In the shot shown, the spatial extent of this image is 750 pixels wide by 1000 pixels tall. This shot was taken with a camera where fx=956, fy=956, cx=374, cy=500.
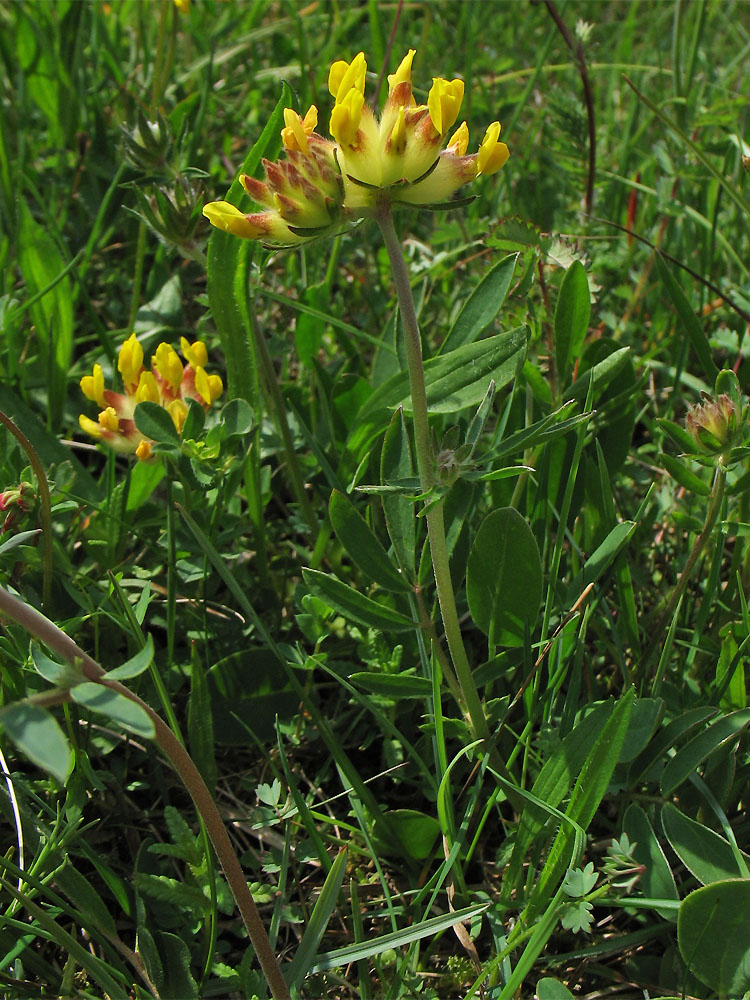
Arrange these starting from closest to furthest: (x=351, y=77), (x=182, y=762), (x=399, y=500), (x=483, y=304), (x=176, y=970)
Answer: (x=182, y=762)
(x=351, y=77)
(x=176, y=970)
(x=399, y=500)
(x=483, y=304)

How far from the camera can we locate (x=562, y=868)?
1.63m

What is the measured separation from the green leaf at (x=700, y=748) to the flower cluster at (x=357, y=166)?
1046 millimetres

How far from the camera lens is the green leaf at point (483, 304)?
2025mm

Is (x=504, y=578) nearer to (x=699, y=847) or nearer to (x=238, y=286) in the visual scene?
(x=699, y=847)

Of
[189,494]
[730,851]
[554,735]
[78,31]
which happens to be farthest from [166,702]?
[78,31]

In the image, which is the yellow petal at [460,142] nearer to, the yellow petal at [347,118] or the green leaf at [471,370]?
the yellow petal at [347,118]

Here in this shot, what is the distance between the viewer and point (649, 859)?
5.59 ft

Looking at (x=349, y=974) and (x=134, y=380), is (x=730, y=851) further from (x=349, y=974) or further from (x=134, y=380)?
(x=134, y=380)

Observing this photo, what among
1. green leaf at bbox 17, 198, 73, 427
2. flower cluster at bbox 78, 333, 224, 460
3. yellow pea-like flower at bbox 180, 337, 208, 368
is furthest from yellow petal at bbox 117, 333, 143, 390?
green leaf at bbox 17, 198, 73, 427

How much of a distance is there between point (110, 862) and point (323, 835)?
0.44 m

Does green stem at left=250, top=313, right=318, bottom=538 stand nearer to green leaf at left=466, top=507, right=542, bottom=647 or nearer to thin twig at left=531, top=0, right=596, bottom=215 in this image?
green leaf at left=466, top=507, right=542, bottom=647

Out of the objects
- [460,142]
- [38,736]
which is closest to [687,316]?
[460,142]

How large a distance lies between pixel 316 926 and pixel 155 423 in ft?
3.61

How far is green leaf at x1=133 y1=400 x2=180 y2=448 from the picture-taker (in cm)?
209
